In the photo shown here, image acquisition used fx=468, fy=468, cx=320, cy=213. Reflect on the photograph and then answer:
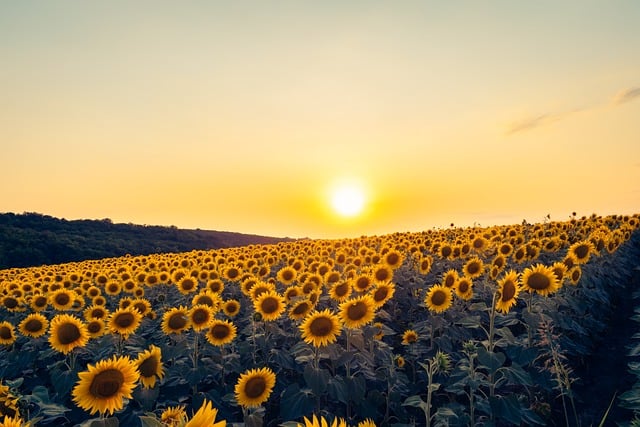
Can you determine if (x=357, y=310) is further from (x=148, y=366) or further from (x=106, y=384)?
(x=106, y=384)

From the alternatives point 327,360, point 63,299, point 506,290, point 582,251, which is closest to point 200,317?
point 327,360

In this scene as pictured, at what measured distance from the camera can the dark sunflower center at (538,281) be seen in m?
7.02

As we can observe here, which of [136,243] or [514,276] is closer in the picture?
[514,276]

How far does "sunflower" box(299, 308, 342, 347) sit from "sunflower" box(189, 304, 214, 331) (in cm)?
178

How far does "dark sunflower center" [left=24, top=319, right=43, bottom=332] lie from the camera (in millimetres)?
8000

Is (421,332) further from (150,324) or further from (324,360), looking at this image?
(150,324)

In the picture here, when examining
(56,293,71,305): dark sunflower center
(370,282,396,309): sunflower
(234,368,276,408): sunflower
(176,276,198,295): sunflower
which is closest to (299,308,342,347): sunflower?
(234,368,276,408): sunflower

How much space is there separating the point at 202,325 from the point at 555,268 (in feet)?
19.6

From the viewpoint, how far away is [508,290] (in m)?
6.56

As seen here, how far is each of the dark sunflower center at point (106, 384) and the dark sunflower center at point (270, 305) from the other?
11.9 ft

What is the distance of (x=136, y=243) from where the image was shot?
2453 inches

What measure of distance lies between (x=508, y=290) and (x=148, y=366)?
4.80 meters

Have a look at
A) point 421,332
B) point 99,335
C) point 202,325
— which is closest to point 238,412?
point 202,325

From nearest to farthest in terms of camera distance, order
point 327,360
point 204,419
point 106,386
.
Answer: point 204,419, point 106,386, point 327,360
